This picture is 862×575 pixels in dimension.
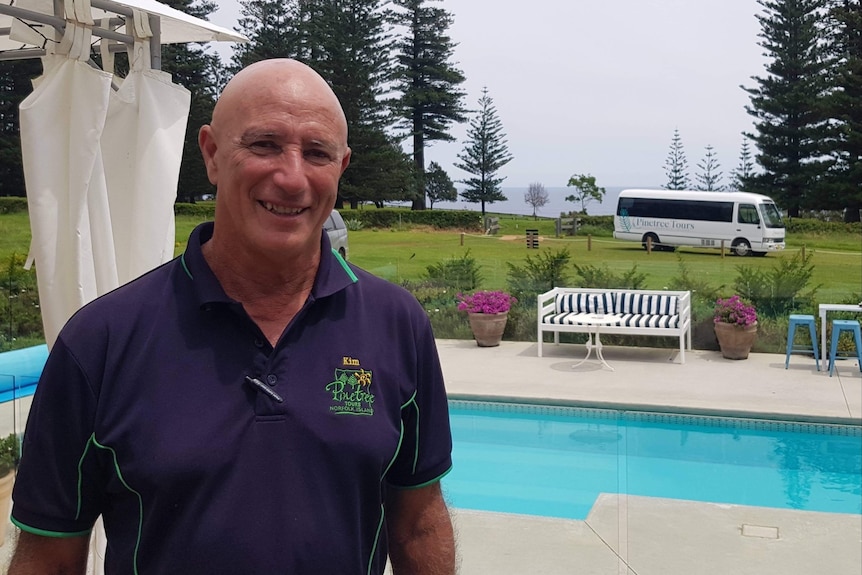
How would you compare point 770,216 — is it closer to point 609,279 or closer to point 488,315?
point 609,279

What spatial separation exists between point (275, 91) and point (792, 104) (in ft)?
94.6

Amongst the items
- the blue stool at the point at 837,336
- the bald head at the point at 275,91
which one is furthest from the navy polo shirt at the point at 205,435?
the blue stool at the point at 837,336

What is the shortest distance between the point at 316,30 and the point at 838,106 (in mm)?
16295

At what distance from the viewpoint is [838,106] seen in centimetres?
2614

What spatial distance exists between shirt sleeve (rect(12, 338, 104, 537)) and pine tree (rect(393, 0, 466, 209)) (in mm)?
30241

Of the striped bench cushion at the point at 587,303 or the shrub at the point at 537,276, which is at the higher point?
the shrub at the point at 537,276

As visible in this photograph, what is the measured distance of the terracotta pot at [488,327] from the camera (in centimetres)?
947

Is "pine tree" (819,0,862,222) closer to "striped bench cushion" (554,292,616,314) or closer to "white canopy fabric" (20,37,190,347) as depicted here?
"striped bench cushion" (554,292,616,314)

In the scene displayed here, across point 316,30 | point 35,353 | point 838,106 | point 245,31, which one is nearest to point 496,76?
point 316,30

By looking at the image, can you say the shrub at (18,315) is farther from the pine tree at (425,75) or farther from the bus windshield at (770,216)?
the pine tree at (425,75)

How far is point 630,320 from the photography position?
8719mm

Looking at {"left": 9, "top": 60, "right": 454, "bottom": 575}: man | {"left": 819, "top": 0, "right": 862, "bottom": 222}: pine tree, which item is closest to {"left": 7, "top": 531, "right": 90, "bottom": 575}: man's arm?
{"left": 9, "top": 60, "right": 454, "bottom": 575}: man

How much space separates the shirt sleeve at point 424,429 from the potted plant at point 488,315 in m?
8.19

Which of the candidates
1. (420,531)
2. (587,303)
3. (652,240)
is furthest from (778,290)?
(652,240)
